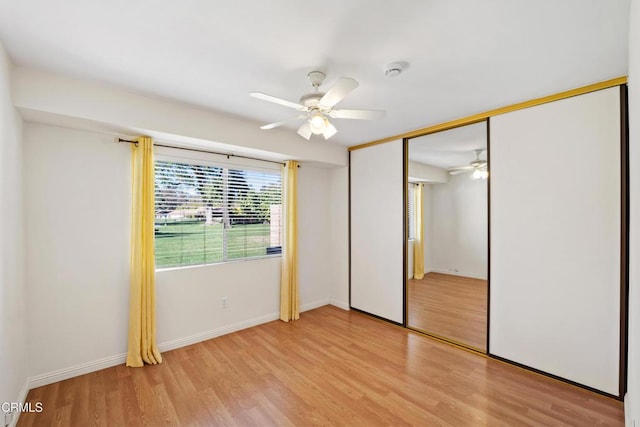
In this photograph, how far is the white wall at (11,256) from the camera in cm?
169

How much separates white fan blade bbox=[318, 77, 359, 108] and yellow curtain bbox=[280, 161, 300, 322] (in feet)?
6.44

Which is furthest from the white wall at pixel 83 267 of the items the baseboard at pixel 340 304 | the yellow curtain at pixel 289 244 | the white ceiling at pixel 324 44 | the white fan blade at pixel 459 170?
the white fan blade at pixel 459 170

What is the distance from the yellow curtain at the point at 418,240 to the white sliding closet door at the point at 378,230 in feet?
0.77

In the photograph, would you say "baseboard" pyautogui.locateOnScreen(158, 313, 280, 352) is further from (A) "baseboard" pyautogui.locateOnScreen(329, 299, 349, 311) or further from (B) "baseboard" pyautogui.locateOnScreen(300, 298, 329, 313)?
(A) "baseboard" pyautogui.locateOnScreen(329, 299, 349, 311)

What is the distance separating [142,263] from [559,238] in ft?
12.8

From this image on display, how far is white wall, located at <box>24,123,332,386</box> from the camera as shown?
2328mm

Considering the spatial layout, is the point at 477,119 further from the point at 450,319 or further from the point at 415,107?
the point at 450,319

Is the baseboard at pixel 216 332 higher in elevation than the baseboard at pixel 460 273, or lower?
lower

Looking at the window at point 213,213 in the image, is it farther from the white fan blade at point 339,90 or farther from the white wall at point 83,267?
the white fan blade at point 339,90

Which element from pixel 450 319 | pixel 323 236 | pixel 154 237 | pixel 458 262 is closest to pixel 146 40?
pixel 154 237

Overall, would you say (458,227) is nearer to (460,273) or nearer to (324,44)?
(460,273)

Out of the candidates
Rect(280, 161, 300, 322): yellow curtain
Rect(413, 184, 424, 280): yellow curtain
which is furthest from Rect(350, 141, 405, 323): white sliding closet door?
Rect(280, 161, 300, 322): yellow curtain

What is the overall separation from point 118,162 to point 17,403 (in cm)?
203

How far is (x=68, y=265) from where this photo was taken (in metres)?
2.45
